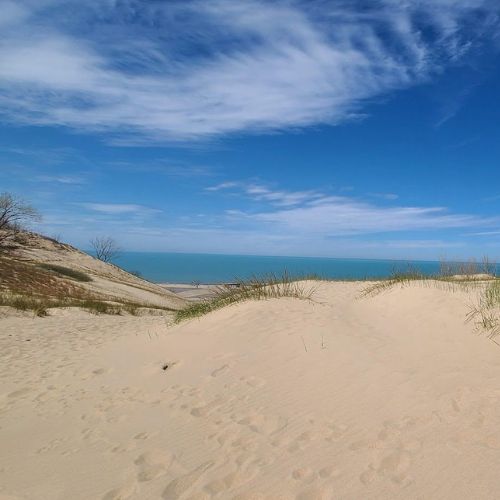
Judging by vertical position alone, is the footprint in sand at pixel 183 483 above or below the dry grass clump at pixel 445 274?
below

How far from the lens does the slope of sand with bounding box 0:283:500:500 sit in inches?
131

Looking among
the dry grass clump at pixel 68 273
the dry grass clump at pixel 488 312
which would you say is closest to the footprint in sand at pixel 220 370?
the dry grass clump at pixel 488 312

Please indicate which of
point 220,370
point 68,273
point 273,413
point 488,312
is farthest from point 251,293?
point 68,273

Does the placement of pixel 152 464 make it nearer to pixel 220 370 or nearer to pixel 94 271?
pixel 220 370

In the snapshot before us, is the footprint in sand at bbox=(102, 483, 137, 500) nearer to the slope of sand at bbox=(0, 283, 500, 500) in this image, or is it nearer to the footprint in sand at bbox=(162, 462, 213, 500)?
the slope of sand at bbox=(0, 283, 500, 500)

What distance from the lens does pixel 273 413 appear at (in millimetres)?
4766

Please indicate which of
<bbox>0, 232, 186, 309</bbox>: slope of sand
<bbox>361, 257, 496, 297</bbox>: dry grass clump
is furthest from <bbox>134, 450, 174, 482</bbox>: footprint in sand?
<bbox>0, 232, 186, 309</bbox>: slope of sand

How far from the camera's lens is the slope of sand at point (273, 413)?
3338 mm

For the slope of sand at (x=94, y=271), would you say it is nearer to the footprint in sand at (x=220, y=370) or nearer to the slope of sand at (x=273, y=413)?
the slope of sand at (x=273, y=413)

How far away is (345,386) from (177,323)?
7.30 metres

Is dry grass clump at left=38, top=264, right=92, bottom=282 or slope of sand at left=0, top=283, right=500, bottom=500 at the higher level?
dry grass clump at left=38, top=264, right=92, bottom=282

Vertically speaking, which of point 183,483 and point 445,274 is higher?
point 445,274

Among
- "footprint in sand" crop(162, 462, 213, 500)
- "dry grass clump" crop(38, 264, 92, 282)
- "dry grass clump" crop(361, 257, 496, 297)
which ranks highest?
"dry grass clump" crop(361, 257, 496, 297)

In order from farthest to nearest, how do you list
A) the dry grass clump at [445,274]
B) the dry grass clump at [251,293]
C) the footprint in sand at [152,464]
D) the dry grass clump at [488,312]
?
the dry grass clump at [445,274] → the dry grass clump at [251,293] → the dry grass clump at [488,312] → the footprint in sand at [152,464]
